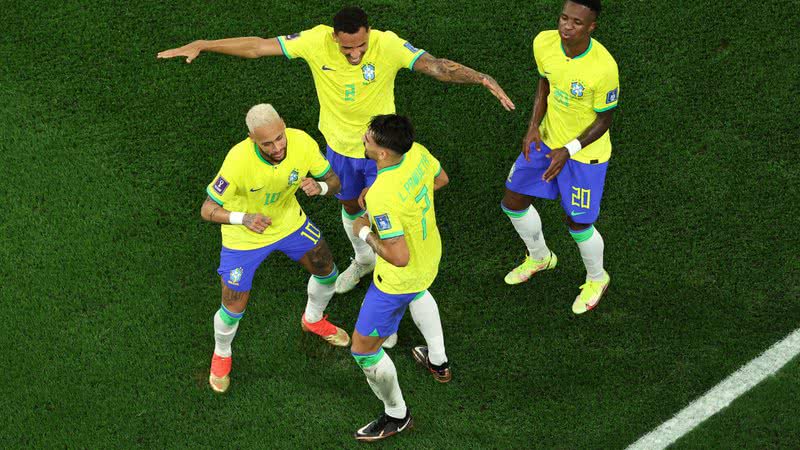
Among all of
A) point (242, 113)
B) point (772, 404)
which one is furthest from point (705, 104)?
point (242, 113)

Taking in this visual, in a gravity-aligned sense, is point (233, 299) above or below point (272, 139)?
below

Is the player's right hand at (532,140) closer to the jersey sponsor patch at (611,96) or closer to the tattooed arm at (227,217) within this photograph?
the jersey sponsor patch at (611,96)

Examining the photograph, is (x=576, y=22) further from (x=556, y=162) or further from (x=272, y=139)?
(x=272, y=139)

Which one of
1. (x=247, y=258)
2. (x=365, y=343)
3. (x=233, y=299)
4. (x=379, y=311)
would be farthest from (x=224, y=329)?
(x=379, y=311)

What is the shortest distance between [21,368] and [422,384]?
3189 mm

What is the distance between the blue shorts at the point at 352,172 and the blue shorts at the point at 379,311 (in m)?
1.11

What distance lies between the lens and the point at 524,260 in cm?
780

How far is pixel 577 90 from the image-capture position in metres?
6.37

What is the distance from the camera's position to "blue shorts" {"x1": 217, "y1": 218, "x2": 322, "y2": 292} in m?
6.56

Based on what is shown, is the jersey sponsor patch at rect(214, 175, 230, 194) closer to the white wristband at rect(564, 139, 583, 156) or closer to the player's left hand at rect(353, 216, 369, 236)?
the player's left hand at rect(353, 216, 369, 236)

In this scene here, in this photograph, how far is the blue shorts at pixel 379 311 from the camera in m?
6.09

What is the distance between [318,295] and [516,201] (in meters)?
1.70

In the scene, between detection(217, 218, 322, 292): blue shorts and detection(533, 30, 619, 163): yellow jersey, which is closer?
detection(533, 30, 619, 163): yellow jersey

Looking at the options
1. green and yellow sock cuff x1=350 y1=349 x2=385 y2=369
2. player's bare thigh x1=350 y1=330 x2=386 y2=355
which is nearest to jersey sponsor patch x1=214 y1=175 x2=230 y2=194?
player's bare thigh x1=350 y1=330 x2=386 y2=355
